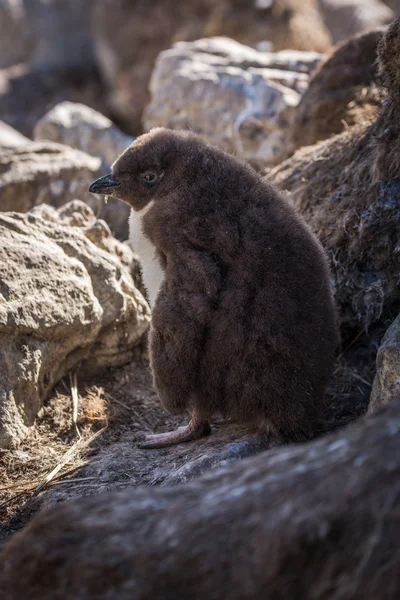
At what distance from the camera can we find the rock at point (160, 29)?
619 inches

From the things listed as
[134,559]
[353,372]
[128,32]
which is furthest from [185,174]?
[128,32]

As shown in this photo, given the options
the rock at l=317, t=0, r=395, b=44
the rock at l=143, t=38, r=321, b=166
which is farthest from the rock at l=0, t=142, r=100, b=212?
the rock at l=317, t=0, r=395, b=44

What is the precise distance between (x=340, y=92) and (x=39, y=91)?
1217 centimetres

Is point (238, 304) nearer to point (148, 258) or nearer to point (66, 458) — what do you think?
point (148, 258)

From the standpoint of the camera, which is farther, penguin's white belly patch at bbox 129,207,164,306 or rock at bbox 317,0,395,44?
rock at bbox 317,0,395,44

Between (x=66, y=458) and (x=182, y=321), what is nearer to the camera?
(x=182, y=321)

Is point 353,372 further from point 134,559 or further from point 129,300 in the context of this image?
point 134,559

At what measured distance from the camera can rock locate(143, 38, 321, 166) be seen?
866 centimetres

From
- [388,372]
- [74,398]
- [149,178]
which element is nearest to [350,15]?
[149,178]

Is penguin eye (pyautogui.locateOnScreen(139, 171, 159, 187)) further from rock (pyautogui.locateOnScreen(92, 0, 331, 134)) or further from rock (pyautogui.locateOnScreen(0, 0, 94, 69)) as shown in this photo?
rock (pyautogui.locateOnScreen(0, 0, 94, 69))

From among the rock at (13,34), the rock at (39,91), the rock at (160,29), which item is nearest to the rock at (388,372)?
the rock at (160,29)

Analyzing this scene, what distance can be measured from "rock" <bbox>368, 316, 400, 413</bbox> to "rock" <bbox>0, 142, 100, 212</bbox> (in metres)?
4.33

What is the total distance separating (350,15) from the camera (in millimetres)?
17734

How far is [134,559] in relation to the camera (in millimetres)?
2195
